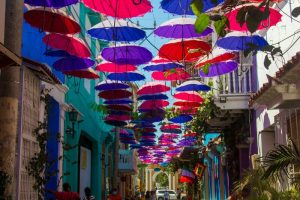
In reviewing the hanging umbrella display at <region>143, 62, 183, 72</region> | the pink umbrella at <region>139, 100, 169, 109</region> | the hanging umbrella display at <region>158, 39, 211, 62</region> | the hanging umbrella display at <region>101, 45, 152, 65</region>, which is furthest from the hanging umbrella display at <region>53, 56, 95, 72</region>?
the pink umbrella at <region>139, 100, 169, 109</region>

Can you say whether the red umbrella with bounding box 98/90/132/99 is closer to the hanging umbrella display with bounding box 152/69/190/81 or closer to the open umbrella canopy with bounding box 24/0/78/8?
the hanging umbrella display with bounding box 152/69/190/81

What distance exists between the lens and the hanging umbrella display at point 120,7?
851cm

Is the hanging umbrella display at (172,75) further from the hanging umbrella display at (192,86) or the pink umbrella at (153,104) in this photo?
the pink umbrella at (153,104)

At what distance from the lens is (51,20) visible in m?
8.65

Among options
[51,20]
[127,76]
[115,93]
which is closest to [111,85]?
[115,93]

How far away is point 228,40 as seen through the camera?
9875 millimetres

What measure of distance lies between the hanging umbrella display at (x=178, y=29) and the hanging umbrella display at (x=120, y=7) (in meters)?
1.25

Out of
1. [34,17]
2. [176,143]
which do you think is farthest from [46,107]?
[176,143]

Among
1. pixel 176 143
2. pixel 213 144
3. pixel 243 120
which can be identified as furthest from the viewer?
pixel 176 143

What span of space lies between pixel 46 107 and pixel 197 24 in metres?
7.56

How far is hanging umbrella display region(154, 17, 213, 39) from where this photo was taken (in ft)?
32.1

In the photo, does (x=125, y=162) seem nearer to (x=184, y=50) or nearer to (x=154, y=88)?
(x=154, y=88)

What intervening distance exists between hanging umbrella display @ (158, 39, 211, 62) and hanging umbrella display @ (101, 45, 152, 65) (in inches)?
14.5

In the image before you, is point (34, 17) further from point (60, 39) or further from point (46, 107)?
point (46, 107)
